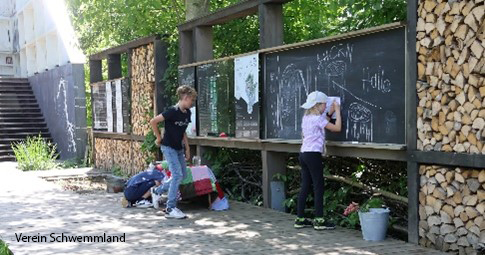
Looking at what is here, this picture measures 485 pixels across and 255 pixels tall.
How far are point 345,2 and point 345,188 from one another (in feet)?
7.73

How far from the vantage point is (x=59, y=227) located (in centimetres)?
763

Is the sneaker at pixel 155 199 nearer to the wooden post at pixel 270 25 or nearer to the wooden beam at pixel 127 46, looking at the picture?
the wooden post at pixel 270 25

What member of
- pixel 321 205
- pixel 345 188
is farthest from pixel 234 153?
pixel 321 205

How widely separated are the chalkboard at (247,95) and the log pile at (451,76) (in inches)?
122

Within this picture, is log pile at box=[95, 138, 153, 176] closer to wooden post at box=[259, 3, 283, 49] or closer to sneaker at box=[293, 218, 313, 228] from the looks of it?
wooden post at box=[259, 3, 283, 49]

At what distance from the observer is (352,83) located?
6965 mm

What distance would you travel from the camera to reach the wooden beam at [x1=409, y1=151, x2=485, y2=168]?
548 cm

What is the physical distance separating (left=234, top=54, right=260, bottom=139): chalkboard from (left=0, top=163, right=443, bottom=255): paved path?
109 centimetres

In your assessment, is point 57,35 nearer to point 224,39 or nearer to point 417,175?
point 224,39

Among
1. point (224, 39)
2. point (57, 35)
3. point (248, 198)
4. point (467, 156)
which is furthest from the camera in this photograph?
point (57, 35)

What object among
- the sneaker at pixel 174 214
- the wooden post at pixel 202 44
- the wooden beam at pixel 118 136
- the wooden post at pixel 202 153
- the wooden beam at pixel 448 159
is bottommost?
the sneaker at pixel 174 214

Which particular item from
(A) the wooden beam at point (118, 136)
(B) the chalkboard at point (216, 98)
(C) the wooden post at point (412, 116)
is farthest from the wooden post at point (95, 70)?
(C) the wooden post at point (412, 116)

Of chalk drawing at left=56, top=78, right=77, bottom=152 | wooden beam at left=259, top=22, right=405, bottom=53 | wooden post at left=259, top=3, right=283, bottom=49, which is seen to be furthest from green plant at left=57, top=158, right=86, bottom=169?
wooden beam at left=259, top=22, right=405, bottom=53

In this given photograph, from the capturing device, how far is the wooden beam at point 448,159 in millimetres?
5484
